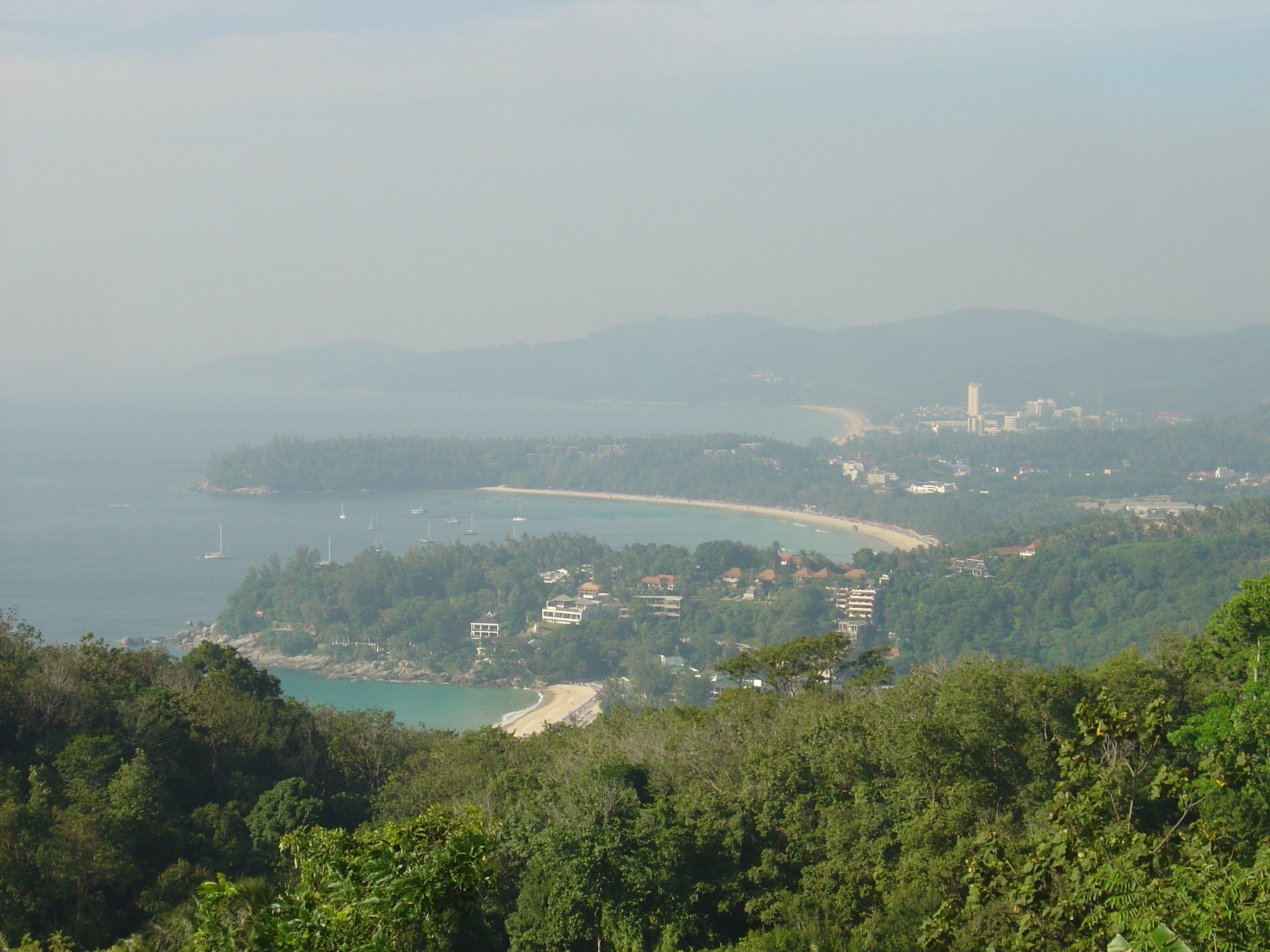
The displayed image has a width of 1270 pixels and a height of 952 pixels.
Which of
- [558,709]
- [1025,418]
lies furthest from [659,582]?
[1025,418]

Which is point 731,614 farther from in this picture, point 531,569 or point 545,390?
point 545,390

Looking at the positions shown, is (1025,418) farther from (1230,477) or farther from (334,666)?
(334,666)

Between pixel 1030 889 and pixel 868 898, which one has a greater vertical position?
pixel 1030 889

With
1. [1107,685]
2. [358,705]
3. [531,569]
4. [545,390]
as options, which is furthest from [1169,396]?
→ [1107,685]

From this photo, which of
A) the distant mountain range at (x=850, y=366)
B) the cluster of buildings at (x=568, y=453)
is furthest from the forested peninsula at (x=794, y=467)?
the distant mountain range at (x=850, y=366)

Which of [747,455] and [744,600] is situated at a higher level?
[747,455]

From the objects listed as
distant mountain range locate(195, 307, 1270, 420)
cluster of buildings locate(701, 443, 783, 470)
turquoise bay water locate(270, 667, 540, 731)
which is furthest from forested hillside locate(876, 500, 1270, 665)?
distant mountain range locate(195, 307, 1270, 420)

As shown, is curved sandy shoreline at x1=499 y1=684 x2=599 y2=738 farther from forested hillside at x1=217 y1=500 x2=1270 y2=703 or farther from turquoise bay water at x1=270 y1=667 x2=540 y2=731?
forested hillside at x1=217 y1=500 x2=1270 y2=703
